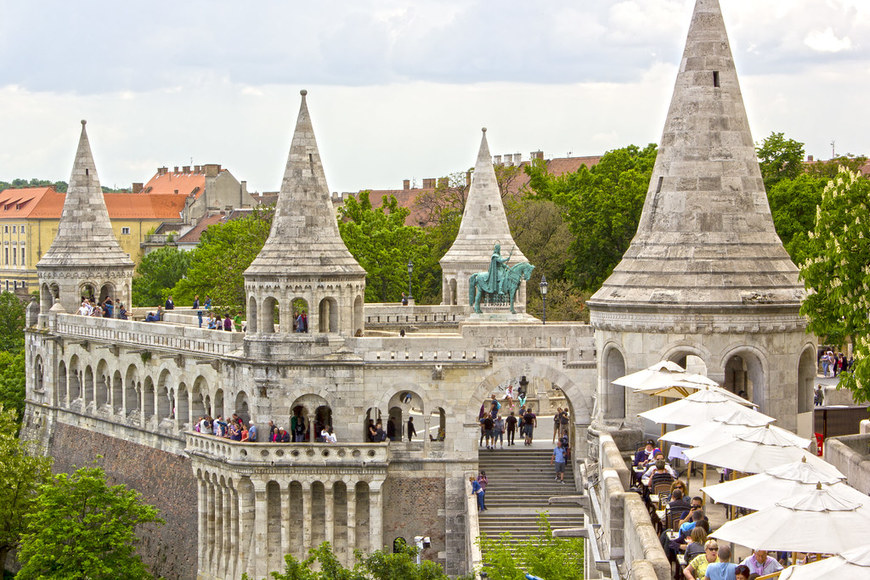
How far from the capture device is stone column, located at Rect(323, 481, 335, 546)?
159 ft

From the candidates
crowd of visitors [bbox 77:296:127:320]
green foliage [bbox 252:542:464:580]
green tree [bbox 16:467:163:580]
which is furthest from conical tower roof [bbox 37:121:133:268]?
green foliage [bbox 252:542:464:580]

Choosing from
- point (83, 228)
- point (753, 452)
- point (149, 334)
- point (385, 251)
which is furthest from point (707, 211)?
point (385, 251)

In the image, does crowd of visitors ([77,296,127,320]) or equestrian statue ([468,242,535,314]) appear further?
crowd of visitors ([77,296,127,320])

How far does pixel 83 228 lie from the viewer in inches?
2638

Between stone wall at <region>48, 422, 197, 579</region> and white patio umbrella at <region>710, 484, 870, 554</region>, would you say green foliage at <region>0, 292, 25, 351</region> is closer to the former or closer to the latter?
stone wall at <region>48, 422, 197, 579</region>

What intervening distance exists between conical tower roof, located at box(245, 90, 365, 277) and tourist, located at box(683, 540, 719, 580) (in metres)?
30.6

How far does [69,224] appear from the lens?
6719 centimetres

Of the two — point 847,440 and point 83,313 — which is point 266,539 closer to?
point 83,313

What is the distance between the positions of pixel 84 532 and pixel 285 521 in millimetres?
6674

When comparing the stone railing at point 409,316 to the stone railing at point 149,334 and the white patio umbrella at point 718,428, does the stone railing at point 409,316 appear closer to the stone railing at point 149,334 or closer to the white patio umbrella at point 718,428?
the stone railing at point 149,334

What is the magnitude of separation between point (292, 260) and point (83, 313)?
58.5 feet

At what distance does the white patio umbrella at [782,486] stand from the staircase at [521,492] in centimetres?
2515

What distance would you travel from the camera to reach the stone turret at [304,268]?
4978 cm

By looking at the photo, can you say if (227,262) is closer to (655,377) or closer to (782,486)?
(655,377)
